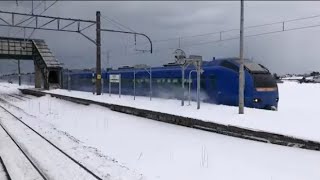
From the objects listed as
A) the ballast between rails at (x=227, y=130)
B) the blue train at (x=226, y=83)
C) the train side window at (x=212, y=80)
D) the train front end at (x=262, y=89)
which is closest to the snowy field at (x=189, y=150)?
the ballast between rails at (x=227, y=130)

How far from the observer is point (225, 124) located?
46.1ft

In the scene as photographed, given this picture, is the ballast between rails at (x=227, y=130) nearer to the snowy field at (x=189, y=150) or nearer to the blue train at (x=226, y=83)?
the snowy field at (x=189, y=150)

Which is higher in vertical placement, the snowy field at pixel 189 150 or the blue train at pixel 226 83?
the blue train at pixel 226 83

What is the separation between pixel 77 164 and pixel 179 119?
23.2 ft

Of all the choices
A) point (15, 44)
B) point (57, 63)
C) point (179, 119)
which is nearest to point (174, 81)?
point (179, 119)

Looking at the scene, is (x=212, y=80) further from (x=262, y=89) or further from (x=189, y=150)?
(x=189, y=150)

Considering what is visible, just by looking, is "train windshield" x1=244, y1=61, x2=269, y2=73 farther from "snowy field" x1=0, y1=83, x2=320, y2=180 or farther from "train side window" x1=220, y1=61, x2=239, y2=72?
"snowy field" x1=0, y1=83, x2=320, y2=180

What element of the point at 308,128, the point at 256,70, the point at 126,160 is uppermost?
the point at 256,70

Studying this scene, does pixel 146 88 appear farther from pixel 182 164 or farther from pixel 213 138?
pixel 182 164

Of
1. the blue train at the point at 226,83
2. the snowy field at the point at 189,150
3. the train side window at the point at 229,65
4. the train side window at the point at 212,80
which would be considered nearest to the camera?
the snowy field at the point at 189,150

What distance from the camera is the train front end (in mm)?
19984

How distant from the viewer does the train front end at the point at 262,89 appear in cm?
1998

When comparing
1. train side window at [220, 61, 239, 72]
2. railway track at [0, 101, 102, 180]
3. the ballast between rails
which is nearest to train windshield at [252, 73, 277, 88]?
train side window at [220, 61, 239, 72]

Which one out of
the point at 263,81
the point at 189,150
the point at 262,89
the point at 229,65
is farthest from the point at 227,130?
the point at 229,65
